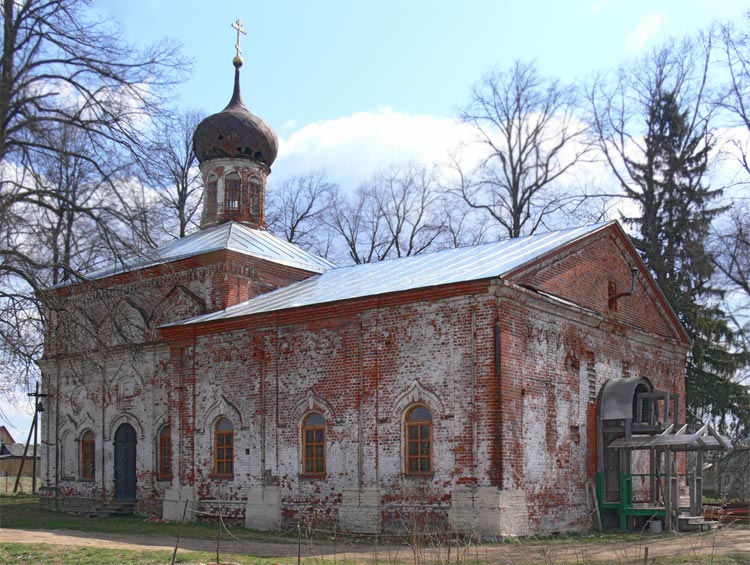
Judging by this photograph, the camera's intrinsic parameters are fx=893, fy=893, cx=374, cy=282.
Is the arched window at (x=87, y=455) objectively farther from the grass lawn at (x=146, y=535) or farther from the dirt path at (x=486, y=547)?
the dirt path at (x=486, y=547)

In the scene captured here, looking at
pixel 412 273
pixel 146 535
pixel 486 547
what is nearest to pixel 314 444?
pixel 146 535

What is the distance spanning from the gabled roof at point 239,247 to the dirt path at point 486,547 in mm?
7234

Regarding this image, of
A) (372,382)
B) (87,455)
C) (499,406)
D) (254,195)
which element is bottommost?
(87,455)

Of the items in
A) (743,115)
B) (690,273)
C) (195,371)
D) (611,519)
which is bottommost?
(611,519)

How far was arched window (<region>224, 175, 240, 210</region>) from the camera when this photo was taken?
23.3 m

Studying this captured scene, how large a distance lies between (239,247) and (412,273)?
16.5 ft

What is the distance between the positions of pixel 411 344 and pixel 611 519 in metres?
5.21

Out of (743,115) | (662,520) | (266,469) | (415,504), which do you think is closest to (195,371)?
(266,469)

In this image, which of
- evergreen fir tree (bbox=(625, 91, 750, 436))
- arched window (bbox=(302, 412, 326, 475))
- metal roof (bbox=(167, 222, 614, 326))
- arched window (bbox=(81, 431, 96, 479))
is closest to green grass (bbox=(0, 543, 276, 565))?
arched window (bbox=(302, 412, 326, 475))

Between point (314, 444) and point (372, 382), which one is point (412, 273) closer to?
point (372, 382)

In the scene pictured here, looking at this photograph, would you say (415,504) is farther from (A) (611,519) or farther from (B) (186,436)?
(B) (186,436)

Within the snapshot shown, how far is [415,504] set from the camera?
14.9m

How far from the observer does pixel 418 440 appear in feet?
50.1

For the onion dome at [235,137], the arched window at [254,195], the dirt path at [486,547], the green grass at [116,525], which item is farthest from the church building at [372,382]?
the onion dome at [235,137]
